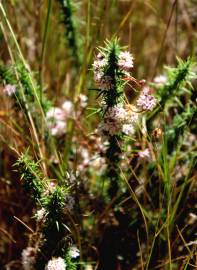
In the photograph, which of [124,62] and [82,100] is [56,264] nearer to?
[124,62]

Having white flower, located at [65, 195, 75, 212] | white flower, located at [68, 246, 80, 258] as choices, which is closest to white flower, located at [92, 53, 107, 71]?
white flower, located at [65, 195, 75, 212]

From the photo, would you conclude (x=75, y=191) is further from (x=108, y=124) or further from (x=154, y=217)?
(x=154, y=217)

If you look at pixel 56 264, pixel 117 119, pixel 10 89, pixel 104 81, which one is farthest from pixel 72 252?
pixel 10 89

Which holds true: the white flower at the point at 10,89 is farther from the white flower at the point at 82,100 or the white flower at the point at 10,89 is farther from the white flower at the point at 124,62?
the white flower at the point at 124,62

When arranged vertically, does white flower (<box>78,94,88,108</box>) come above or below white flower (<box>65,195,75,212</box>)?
above

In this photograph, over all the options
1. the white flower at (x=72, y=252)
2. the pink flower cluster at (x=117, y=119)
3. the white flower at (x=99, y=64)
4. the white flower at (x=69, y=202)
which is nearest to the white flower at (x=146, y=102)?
the pink flower cluster at (x=117, y=119)

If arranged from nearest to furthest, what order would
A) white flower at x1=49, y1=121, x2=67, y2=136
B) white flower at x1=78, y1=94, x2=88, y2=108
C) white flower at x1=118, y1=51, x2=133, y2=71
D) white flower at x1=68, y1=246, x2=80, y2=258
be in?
1. white flower at x1=118, y1=51, x2=133, y2=71
2. white flower at x1=68, y1=246, x2=80, y2=258
3. white flower at x1=78, y1=94, x2=88, y2=108
4. white flower at x1=49, y1=121, x2=67, y2=136

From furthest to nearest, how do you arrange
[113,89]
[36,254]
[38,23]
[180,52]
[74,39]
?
[180,52] → [38,23] → [74,39] → [36,254] → [113,89]

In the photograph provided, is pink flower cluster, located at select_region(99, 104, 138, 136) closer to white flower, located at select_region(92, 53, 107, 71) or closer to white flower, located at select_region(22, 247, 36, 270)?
white flower, located at select_region(92, 53, 107, 71)

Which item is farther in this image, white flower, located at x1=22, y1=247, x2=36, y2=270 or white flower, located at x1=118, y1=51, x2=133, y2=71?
white flower, located at x1=22, y1=247, x2=36, y2=270

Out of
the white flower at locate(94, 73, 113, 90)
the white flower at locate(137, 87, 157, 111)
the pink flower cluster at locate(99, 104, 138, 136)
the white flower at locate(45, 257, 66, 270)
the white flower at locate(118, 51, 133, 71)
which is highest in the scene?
the white flower at locate(118, 51, 133, 71)

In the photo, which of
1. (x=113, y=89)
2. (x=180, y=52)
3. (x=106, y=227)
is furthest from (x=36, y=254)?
(x=180, y=52)
